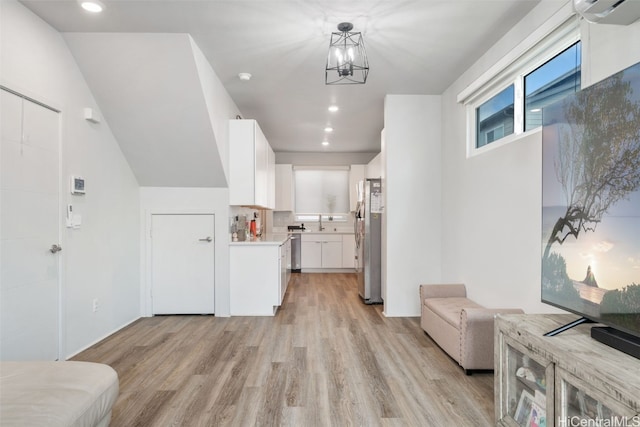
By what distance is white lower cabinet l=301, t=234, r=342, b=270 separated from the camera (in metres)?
7.01

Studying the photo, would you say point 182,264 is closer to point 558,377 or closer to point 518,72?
point 558,377

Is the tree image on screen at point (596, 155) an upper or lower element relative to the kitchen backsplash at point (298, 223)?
upper

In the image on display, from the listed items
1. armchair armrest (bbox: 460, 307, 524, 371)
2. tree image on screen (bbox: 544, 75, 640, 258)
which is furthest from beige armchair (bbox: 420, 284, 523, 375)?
tree image on screen (bbox: 544, 75, 640, 258)

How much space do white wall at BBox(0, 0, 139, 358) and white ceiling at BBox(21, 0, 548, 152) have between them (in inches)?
9.6

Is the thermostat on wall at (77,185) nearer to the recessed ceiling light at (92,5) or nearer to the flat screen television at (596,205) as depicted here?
the recessed ceiling light at (92,5)

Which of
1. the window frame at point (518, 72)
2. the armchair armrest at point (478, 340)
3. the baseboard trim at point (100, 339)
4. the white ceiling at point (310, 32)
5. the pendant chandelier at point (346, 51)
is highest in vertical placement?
the white ceiling at point (310, 32)

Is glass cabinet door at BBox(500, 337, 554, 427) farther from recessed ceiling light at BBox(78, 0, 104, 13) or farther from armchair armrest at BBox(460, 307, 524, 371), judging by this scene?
recessed ceiling light at BBox(78, 0, 104, 13)

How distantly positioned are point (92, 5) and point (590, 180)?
3209 mm

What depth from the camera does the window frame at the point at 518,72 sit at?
2.04 meters

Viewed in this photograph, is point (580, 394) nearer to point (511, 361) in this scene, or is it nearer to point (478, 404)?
point (511, 361)

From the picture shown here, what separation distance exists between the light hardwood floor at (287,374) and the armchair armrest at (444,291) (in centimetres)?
42

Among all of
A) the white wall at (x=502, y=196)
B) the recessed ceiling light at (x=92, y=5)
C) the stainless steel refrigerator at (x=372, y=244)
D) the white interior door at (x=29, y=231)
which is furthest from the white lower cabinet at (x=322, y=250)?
the recessed ceiling light at (x=92, y=5)

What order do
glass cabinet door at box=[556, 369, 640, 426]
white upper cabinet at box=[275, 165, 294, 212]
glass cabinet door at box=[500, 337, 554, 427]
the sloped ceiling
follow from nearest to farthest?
glass cabinet door at box=[556, 369, 640, 426], glass cabinet door at box=[500, 337, 554, 427], the sloped ceiling, white upper cabinet at box=[275, 165, 294, 212]

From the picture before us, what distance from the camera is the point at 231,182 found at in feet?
13.1
